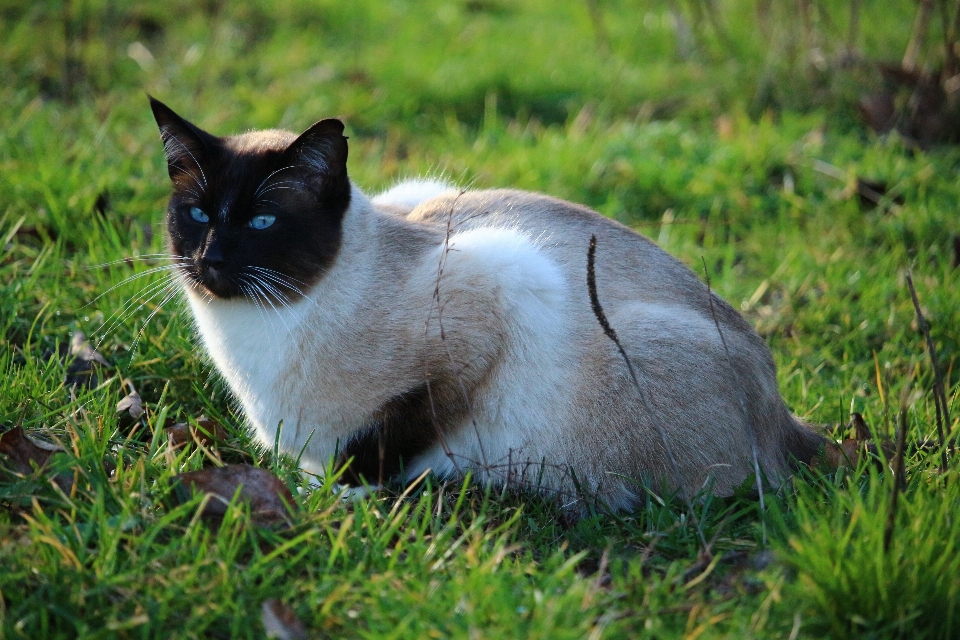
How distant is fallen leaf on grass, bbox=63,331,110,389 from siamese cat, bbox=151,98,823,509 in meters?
0.55

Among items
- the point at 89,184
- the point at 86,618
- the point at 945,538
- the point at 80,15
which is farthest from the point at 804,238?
the point at 80,15

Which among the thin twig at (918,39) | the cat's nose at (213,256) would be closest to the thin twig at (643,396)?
the cat's nose at (213,256)

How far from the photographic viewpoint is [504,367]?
111 inches

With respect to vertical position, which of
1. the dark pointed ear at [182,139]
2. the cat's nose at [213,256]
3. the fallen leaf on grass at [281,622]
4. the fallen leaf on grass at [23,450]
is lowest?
the fallen leaf on grass at [281,622]

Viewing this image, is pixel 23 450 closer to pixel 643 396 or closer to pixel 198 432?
pixel 198 432

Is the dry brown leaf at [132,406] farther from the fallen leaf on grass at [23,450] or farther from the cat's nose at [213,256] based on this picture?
the cat's nose at [213,256]

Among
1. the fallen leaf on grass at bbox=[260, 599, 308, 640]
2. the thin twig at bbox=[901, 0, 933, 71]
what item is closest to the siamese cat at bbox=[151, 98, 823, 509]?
the fallen leaf on grass at bbox=[260, 599, 308, 640]

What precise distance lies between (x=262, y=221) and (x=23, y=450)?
882mm

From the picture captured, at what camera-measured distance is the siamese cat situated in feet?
8.91

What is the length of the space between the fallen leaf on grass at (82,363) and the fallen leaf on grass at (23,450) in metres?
0.69

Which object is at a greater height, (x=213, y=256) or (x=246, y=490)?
(x=213, y=256)

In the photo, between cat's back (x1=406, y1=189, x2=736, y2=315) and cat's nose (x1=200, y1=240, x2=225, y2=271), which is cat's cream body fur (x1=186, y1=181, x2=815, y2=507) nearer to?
cat's back (x1=406, y1=189, x2=736, y2=315)

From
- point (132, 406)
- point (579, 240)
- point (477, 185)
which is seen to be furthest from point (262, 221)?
point (477, 185)

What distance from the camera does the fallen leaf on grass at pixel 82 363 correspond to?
3.17 metres
